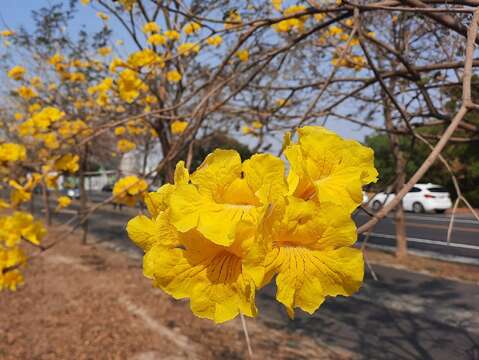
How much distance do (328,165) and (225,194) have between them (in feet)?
0.50

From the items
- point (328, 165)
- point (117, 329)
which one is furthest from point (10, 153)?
point (117, 329)

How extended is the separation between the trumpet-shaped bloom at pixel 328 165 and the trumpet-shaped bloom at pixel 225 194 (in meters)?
0.04

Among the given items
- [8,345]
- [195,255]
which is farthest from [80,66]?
[195,255]

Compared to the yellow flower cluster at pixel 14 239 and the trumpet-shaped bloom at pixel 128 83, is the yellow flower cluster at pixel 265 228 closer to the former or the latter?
the yellow flower cluster at pixel 14 239

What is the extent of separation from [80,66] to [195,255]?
645 cm

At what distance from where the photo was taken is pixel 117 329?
4.48m

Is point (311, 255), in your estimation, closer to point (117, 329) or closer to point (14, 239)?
point (14, 239)

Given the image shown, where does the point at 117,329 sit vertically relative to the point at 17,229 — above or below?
below

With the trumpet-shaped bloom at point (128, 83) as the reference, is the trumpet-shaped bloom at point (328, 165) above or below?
below

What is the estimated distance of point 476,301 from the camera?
2344 mm

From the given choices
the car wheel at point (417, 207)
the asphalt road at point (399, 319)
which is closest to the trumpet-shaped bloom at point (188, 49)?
the asphalt road at point (399, 319)

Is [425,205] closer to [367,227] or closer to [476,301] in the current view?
[476,301]

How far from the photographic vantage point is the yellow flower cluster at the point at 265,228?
1.64 feet

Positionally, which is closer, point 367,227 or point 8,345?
point 367,227
